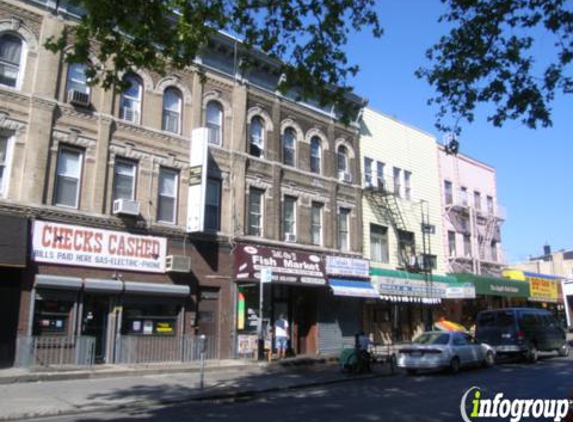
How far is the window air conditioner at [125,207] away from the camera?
18.8 metres

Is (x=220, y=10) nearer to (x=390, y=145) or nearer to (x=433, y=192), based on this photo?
(x=390, y=145)

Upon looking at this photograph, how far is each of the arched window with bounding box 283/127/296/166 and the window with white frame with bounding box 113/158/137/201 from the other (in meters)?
7.74

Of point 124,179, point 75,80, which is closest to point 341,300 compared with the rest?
point 124,179

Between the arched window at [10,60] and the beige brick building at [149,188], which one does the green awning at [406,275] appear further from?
the arched window at [10,60]

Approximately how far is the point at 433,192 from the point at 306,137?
35.0 feet

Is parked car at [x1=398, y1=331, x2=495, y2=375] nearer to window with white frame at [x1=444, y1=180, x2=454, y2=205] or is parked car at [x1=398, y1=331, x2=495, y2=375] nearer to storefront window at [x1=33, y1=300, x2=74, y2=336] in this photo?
storefront window at [x1=33, y1=300, x2=74, y2=336]

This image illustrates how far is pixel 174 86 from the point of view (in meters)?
21.8

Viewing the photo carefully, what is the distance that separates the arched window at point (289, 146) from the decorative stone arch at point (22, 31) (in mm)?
11269

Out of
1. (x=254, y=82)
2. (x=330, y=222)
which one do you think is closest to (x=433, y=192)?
(x=330, y=222)

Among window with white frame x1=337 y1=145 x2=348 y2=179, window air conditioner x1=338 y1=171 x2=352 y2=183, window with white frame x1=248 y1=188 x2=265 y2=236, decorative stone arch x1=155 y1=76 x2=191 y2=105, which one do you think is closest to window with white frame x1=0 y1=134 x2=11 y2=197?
decorative stone arch x1=155 y1=76 x2=191 y2=105

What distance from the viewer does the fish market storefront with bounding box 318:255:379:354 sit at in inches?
978

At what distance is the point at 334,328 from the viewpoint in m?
25.5

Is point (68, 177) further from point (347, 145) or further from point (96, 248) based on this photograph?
point (347, 145)

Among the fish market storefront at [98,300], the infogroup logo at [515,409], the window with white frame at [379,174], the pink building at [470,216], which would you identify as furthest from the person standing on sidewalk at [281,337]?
the pink building at [470,216]
